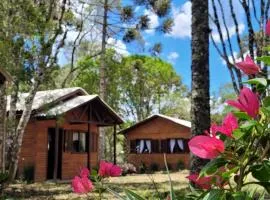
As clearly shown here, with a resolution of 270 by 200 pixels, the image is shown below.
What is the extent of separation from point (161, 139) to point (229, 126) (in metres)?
31.4

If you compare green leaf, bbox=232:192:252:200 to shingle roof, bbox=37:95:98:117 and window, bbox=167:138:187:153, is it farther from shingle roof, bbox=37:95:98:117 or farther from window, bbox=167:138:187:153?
window, bbox=167:138:187:153

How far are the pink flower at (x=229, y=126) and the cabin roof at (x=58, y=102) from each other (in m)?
16.2

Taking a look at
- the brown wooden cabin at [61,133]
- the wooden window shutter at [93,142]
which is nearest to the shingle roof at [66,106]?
the brown wooden cabin at [61,133]

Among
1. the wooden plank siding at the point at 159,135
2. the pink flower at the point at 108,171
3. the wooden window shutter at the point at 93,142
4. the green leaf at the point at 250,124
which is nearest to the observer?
the green leaf at the point at 250,124

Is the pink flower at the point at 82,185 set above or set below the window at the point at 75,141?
below

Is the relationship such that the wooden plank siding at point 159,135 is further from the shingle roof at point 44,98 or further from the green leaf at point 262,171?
the green leaf at point 262,171

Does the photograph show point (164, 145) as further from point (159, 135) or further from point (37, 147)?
point (37, 147)

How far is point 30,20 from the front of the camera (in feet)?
45.7

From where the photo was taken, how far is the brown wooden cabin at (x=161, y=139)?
3156 centimetres

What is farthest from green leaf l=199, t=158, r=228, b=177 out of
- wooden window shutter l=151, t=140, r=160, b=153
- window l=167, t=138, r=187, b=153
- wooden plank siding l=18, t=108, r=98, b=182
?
wooden window shutter l=151, t=140, r=160, b=153

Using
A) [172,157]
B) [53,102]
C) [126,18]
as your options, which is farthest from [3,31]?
[172,157]

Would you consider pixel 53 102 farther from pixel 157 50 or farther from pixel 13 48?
pixel 157 50

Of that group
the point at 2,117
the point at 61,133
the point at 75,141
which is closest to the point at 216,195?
the point at 2,117

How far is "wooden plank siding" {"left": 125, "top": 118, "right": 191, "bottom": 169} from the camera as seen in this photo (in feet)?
103
